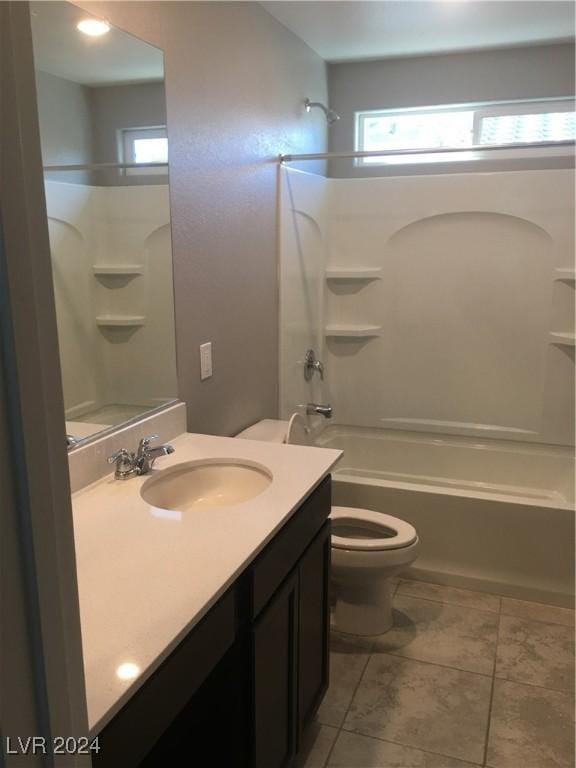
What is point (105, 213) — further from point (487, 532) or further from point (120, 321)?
point (487, 532)

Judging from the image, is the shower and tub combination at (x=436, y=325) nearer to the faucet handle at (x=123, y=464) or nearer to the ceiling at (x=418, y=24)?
the ceiling at (x=418, y=24)

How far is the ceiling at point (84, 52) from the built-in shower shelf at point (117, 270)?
49 centimetres

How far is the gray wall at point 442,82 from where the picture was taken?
3.34m

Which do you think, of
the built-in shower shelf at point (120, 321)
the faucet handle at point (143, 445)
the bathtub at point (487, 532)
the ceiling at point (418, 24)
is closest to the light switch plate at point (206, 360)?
the built-in shower shelf at point (120, 321)

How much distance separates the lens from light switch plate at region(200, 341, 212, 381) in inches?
91.9

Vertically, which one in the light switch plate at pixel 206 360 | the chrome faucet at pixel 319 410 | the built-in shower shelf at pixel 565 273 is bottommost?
the chrome faucet at pixel 319 410

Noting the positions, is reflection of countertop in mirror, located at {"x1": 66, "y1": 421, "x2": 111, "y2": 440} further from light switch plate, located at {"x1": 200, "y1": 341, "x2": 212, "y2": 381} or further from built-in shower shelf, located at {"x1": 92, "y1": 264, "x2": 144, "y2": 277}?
light switch plate, located at {"x1": 200, "y1": 341, "x2": 212, "y2": 381}

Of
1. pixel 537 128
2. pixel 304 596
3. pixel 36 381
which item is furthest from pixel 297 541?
pixel 537 128

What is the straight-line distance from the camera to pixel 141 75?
1.88 metres

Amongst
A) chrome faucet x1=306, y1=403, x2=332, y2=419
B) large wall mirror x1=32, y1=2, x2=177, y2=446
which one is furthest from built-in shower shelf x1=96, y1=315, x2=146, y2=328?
chrome faucet x1=306, y1=403, x2=332, y2=419

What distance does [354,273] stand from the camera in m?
3.78

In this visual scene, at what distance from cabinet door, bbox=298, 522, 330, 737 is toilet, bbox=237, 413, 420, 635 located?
46 centimetres

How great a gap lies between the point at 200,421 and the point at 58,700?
5.76 feet

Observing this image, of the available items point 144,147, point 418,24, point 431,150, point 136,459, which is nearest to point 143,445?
point 136,459
